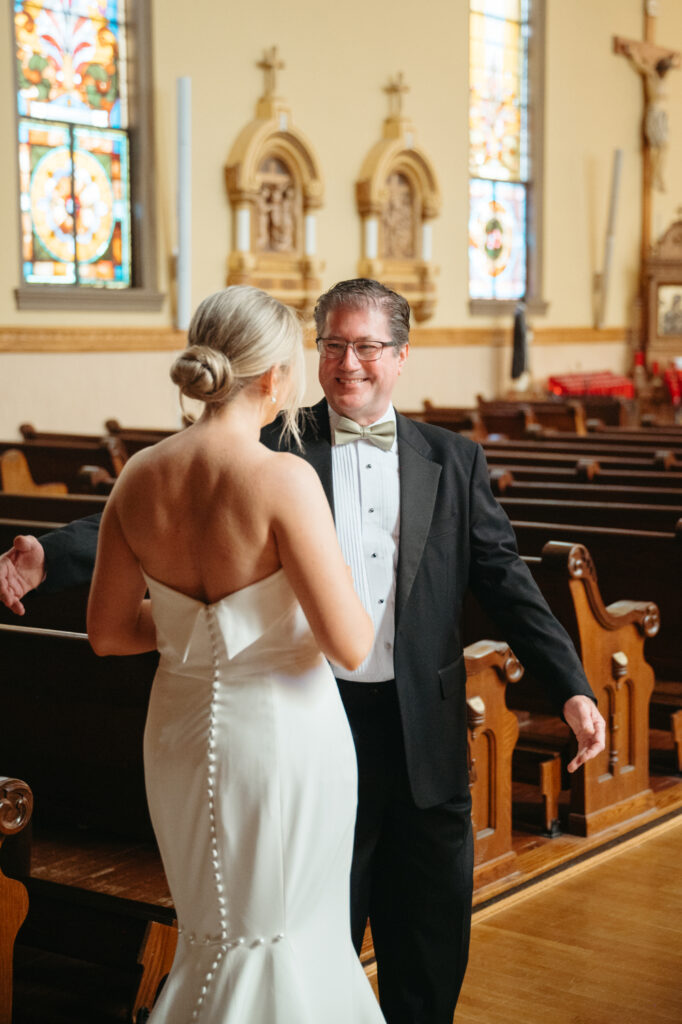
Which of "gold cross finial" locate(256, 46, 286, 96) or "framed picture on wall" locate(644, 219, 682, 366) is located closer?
"gold cross finial" locate(256, 46, 286, 96)

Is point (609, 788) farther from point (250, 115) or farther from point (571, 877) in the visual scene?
point (250, 115)

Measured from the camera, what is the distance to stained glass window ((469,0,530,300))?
13.0 meters

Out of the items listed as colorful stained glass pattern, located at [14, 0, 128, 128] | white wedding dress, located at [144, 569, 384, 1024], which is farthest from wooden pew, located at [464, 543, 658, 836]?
colorful stained glass pattern, located at [14, 0, 128, 128]

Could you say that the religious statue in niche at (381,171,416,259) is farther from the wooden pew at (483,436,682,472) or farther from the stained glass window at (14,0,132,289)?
the wooden pew at (483,436,682,472)

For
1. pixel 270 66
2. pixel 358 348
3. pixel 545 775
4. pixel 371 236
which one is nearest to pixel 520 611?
pixel 358 348

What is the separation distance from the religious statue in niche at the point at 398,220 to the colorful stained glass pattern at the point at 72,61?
9.19 ft

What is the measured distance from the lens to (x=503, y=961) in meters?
3.04

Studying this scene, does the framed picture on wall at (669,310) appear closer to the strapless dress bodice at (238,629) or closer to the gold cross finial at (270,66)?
the gold cross finial at (270,66)

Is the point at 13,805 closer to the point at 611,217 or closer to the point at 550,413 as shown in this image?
the point at 550,413

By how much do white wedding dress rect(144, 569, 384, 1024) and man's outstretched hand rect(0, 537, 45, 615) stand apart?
50cm

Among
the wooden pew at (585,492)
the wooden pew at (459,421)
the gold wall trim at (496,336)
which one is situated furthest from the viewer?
the gold wall trim at (496,336)

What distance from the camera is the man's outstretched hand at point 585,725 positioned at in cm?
217

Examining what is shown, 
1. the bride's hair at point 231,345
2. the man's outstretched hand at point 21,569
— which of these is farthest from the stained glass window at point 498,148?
the bride's hair at point 231,345

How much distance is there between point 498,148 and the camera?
13.3 m
